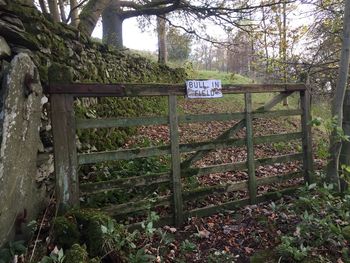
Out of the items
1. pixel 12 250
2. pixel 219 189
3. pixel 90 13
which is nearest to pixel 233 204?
pixel 219 189

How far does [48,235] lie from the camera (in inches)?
116

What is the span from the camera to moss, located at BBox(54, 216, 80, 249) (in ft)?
9.09

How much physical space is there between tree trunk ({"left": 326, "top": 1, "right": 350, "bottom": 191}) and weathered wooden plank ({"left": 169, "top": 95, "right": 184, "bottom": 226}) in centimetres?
220

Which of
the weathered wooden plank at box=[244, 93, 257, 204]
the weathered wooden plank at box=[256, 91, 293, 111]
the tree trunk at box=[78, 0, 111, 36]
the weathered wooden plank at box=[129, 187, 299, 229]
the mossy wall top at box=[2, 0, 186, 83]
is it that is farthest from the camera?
the tree trunk at box=[78, 0, 111, 36]

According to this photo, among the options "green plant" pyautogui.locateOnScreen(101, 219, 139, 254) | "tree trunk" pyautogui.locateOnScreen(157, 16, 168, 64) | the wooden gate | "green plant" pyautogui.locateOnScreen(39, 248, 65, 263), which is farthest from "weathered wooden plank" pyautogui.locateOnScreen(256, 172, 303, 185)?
"tree trunk" pyautogui.locateOnScreen(157, 16, 168, 64)

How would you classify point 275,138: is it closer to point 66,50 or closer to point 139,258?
point 139,258

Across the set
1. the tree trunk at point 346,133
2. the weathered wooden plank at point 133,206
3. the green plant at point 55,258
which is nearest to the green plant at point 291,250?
the weathered wooden plank at point 133,206

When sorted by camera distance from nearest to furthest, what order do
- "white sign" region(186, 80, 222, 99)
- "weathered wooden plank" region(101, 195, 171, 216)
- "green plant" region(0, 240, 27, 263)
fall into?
"green plant" region(0, 240, 27, 263) → "weathered wooden plank" region(101, 195, 171, 216) → "white sign" region(186, 80, 222, 99)

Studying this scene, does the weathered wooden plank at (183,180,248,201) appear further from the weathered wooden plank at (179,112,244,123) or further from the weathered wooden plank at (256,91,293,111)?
the weathered wooden plank at (256,91,293,111)

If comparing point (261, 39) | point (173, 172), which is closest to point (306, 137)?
point (173, 172)

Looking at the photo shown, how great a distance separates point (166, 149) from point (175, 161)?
0.19 metres

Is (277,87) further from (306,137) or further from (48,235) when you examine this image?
(48,235)

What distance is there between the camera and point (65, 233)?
110 inches

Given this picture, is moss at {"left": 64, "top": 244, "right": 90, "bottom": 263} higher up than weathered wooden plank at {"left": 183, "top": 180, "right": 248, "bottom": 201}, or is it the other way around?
moss at {"left": 64, "top": 244, "right": 90, "bottom": 263}
